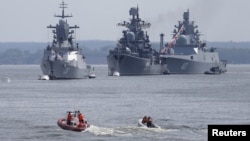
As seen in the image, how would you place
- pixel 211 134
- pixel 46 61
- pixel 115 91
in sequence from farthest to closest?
pixel 46 61 < pixel 115 91 < pixel 211 134

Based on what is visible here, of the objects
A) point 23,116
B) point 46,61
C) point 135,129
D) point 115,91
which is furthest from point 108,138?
point 46,61

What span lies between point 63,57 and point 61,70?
2.82 metres

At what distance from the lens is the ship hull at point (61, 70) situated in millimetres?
171375

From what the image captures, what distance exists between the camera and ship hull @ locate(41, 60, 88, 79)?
17138 cm

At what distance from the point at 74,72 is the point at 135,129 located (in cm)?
11024

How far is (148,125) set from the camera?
219 ft

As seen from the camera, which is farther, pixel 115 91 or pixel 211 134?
pixel 115 91

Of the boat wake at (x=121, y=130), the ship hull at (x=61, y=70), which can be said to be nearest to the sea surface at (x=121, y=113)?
the boat wake at (x=121, y=130)

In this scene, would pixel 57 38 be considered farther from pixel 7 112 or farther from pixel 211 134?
pixel 211 134

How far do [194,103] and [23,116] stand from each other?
27.7 m

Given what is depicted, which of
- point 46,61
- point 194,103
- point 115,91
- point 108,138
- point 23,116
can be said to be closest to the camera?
point 108,138

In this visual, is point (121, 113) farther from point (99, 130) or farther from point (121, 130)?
point (99, 130)

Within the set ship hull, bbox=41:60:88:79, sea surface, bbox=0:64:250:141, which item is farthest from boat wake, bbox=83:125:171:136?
ship hull, bbox=41:60:88:79

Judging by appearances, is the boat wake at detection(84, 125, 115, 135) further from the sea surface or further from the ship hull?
the ship hull
